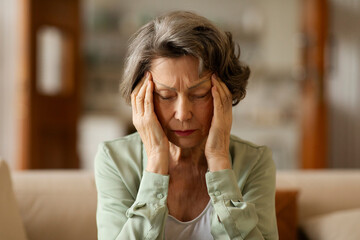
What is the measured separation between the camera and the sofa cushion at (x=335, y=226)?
5.55ft

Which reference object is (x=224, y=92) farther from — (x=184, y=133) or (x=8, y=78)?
(x=8, y=78)

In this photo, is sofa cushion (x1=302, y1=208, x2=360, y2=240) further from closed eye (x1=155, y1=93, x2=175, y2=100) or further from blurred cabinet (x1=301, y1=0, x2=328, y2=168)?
blurred cabinet (x1=301, y1=0, x2=328, y2=168)

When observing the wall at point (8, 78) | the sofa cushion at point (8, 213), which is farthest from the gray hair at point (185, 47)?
the wall at point (8, 78)

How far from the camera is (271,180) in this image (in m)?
1.44

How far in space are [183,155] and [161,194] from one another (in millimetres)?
213

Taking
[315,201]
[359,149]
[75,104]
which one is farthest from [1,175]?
[359,149]

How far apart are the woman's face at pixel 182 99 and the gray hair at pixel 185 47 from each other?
0.08ft

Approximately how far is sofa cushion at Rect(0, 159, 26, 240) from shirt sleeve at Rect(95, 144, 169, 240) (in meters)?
0.35

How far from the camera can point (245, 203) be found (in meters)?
1.31

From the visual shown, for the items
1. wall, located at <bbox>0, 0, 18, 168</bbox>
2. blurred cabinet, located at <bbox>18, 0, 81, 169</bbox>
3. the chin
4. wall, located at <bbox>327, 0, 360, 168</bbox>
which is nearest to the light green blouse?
the chin

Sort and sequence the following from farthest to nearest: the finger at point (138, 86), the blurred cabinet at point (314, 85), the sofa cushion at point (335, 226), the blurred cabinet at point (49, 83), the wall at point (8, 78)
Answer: the wall at point (8, 78), the blurred cabinet at point (314, 85), the blurred cabinet at point (49, 83), the sofa cushion at point (335, 226), the finger at point (138, 86)

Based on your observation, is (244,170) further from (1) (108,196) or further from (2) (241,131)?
(2) (241,131)

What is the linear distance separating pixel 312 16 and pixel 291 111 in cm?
209

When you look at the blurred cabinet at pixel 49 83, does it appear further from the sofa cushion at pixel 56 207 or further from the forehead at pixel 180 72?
the forehead at pixel 180 72
